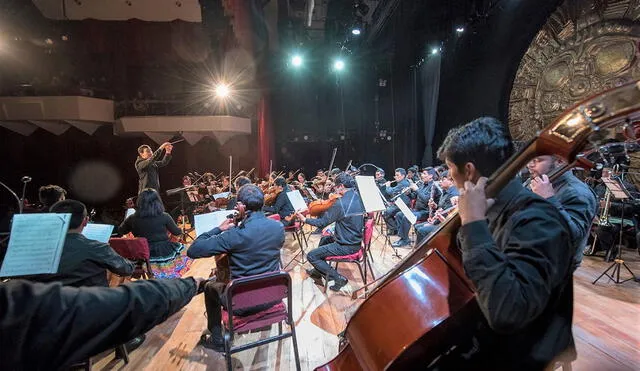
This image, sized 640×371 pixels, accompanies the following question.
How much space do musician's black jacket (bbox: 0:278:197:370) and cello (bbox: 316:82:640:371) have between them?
79 centimetres

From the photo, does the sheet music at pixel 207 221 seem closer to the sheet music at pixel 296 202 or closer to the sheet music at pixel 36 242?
the sheet music at pixel 36 242

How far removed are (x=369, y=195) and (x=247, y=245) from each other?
7.12ft

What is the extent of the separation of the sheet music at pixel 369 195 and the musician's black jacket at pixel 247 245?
5.43 ft

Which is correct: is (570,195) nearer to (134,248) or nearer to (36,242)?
(36,242)

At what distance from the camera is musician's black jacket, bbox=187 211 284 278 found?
2.87 meters

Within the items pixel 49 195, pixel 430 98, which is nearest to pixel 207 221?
pixel 49 195

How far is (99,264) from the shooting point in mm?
2709

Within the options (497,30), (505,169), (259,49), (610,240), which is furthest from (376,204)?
(259,49)

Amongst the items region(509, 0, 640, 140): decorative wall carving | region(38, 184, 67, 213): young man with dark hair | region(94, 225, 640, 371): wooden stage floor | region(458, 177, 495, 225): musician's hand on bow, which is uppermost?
region(509, 0, 640, 140): decorative wall carving

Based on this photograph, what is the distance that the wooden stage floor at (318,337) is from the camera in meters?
2.93

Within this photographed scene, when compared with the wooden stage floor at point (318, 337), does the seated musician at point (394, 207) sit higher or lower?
higher

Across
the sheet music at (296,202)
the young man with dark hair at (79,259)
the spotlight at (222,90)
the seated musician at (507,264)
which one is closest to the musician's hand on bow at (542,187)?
the seated musician at (507,264)

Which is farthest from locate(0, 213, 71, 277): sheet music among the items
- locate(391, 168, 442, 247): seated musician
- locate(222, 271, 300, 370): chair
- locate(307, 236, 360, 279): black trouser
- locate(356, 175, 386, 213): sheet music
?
locate(391, 168, 442, 247): seated musician

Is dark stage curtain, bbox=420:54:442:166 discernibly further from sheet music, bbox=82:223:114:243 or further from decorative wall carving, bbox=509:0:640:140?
sheet music, bbox=82:223:114:243
